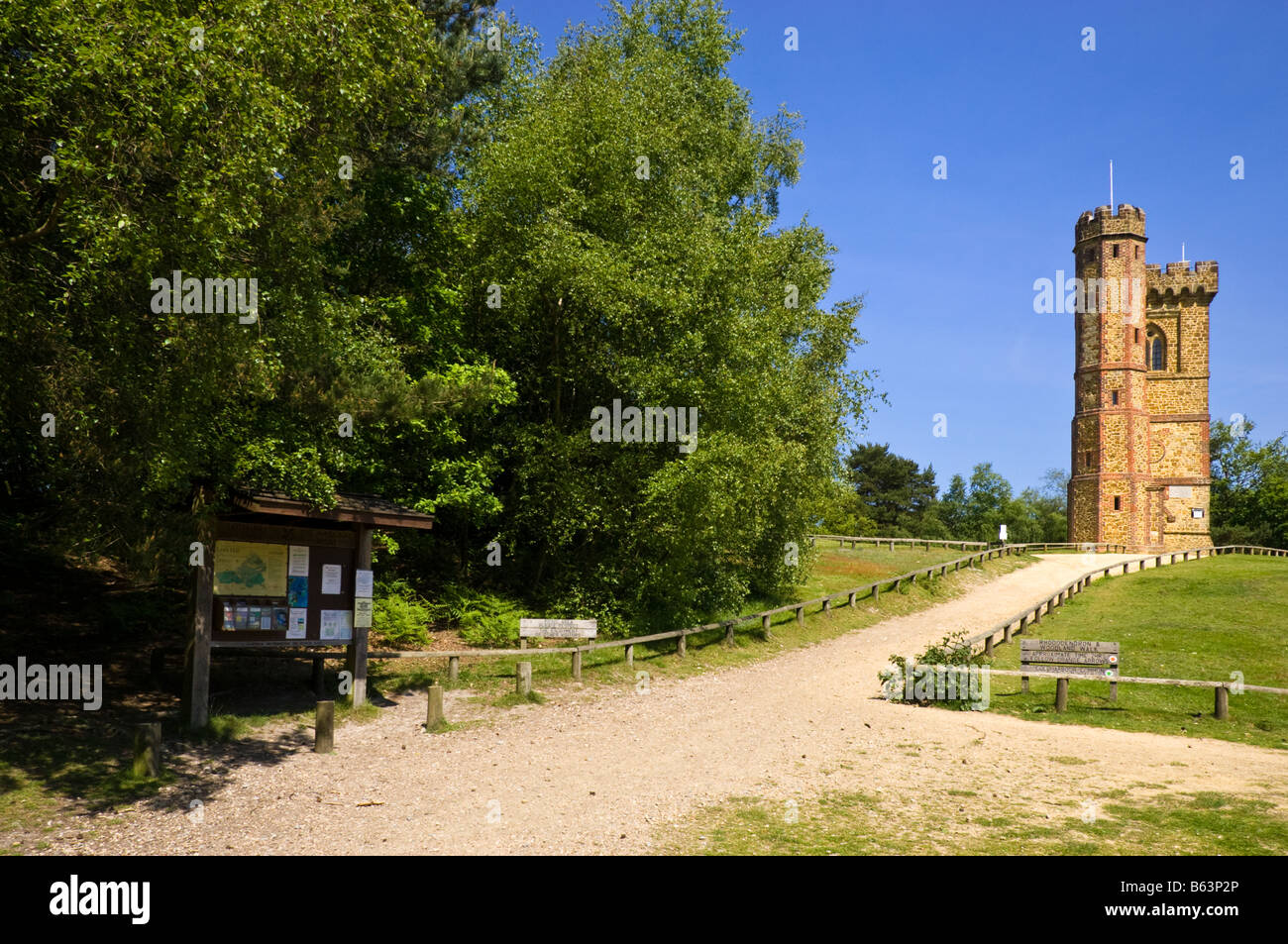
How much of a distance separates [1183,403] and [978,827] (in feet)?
199

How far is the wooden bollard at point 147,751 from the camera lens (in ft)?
30.7

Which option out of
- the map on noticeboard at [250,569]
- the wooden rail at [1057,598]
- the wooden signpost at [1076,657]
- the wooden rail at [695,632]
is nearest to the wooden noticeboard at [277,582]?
the map on noticeboard at [250,569]

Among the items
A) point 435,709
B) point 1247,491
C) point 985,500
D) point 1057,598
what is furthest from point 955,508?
point 435,709

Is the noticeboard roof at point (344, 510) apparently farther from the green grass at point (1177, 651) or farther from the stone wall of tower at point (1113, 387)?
the stone wall of tower at point (1113, 387)

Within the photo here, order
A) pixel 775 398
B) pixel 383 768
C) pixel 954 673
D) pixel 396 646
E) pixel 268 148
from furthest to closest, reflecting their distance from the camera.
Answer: pixel 775 398 < pixel 396 646 < pixel 954 673 < pixel 383 768 < pixel 268 148

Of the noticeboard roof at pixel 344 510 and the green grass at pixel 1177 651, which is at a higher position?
the noticeboard roof at pixel 344 510

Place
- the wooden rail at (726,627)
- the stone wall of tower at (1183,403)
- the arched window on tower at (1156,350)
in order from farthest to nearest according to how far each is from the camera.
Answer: the arched window on tower at (1156,350), the stone wall of tower at (1183,403), the wooden rail at (726,627)

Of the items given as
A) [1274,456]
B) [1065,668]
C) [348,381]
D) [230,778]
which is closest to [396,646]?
[348,381]

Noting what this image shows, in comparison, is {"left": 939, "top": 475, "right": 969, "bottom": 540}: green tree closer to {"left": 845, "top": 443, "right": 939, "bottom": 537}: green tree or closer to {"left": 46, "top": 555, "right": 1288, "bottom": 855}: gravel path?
{"left": 845, "top": 443, "right": 939, "bottom": 537}: green tree

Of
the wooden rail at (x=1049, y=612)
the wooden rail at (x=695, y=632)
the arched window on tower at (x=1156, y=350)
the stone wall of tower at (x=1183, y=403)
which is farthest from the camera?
the arched window on tower at (x=1156, y=350)

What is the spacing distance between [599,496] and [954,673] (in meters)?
8.50

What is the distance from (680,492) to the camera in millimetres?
18875

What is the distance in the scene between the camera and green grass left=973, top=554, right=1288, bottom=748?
47.5 feet

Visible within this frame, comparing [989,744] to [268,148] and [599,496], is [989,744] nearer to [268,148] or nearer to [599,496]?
[599,496]
